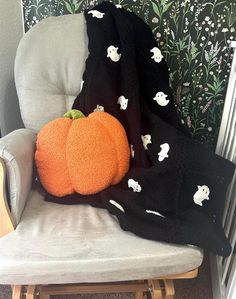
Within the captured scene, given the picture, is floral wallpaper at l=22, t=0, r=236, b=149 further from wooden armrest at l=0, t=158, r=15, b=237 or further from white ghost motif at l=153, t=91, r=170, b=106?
wooden armrest at l=0, t=158, r=15, b=237

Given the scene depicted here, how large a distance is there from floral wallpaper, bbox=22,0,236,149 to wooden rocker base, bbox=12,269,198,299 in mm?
741

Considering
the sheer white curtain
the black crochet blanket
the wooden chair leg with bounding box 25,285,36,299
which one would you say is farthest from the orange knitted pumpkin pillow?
the sheer white curtain

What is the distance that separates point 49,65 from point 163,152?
504 mm

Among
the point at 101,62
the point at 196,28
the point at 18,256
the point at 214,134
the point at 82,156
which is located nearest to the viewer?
the point at 18,256

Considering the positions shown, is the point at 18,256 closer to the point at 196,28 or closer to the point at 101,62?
the point at 101,62

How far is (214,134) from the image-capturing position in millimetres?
1379

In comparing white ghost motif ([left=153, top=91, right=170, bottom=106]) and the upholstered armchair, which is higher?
white ghost motif ([left=153, top=91, right=170, bottom=106])

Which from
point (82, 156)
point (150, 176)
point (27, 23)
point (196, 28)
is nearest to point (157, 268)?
point (150, 176)

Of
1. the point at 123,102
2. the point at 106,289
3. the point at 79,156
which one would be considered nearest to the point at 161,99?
the point at 123,102

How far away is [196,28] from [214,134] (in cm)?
46

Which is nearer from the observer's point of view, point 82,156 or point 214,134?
point 82,156

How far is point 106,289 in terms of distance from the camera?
3.20 feet

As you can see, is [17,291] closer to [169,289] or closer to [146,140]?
[169,289]

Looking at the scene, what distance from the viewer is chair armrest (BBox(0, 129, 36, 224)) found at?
0.80 metres
